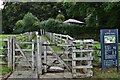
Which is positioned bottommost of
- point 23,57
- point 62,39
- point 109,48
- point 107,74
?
point 107,74

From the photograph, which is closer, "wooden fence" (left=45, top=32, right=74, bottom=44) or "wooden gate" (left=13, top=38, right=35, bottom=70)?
"wooden gate" (left=13, top=38, right=35, bottom=70)

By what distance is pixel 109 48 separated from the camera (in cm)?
1025

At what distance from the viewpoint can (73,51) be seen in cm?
983

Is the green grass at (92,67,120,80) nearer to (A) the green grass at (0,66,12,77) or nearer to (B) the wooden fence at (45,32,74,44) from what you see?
(B) the wooden fence at (45,32,74,44)

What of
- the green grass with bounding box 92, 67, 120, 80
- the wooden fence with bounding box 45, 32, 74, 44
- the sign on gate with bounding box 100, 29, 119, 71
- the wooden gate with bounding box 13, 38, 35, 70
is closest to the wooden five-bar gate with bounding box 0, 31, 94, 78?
the wooden gate with bounding box 13, 38, 35, 70

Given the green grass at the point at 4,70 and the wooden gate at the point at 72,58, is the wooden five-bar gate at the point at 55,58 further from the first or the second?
the green grass at the point at 4,70

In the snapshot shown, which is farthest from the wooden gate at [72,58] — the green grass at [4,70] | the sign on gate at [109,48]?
the green grass at [4,70]

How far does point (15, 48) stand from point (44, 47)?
1656 millimetres

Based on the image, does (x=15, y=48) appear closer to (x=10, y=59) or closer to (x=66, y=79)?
(x=10, y=59)

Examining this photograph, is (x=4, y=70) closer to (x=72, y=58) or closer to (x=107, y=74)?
(x=72, y=58)

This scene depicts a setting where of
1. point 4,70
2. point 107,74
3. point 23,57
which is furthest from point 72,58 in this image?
point 4,70

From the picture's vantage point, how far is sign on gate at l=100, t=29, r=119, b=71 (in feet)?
33.2

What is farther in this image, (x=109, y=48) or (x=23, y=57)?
(x=23, y=57)

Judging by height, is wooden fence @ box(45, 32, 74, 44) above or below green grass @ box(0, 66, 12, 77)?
above
